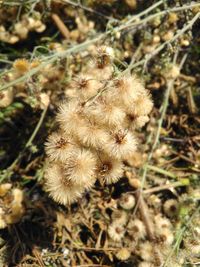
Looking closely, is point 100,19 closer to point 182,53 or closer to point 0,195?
point 182,53

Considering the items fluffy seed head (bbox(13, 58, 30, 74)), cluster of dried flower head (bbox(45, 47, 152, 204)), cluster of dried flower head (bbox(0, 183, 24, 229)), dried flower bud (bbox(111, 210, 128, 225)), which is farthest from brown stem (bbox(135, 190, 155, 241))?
fluffy seed head (bbox(13, 58, 30, 74))

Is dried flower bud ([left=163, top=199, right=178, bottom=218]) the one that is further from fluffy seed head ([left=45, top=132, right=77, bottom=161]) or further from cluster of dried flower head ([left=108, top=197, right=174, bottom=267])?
fluffy seed head ([left=45, top=132, right=77, bottom=161])

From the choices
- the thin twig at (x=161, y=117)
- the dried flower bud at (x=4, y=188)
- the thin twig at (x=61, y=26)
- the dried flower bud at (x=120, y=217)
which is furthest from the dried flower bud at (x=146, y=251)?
the thin twig at (x=61, y=26)

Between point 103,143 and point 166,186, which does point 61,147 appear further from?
point 166,186

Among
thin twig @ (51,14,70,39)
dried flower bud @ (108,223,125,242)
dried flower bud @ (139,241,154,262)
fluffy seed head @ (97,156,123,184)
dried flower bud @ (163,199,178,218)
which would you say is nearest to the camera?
fluffy seed head @ (97,156,123,184)

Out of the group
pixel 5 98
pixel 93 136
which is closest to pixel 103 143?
pixel 93 136

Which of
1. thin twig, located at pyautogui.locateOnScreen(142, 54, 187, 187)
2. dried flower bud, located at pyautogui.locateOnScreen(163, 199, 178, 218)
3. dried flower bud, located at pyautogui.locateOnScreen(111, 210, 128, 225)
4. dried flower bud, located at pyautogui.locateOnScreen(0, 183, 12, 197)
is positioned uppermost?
dried flower bud, located at pyautogui.locateOnScreen(0, 183, 12, 197)

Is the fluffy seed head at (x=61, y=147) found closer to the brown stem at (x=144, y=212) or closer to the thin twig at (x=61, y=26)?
the brown stem at (x=144, y=212)
